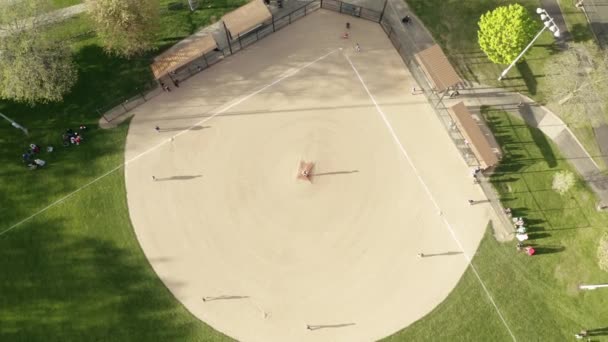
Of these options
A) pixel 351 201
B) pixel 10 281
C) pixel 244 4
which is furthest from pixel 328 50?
pixel 10 281

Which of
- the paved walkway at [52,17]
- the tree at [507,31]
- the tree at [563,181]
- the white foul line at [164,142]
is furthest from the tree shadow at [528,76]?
the paved walkway at [52,17]

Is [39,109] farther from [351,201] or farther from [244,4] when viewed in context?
[351,201]

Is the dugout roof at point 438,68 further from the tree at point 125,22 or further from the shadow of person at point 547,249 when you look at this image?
the tree at point 125,22

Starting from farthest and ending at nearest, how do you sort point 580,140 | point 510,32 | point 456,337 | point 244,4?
1. point 244,4
2. point 580,140
3. point 510,32
4. point 456,337

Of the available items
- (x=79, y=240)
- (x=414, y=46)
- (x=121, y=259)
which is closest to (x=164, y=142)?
(x=121, y=259)

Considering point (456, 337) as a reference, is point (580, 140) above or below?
above

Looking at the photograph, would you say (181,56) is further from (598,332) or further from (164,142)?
(598,332)

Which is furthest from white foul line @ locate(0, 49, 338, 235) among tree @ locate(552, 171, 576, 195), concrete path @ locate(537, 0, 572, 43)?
tree @ locate(552, 171, 576, 195)

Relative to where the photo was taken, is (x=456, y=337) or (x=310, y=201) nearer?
(x=456, y=337)
